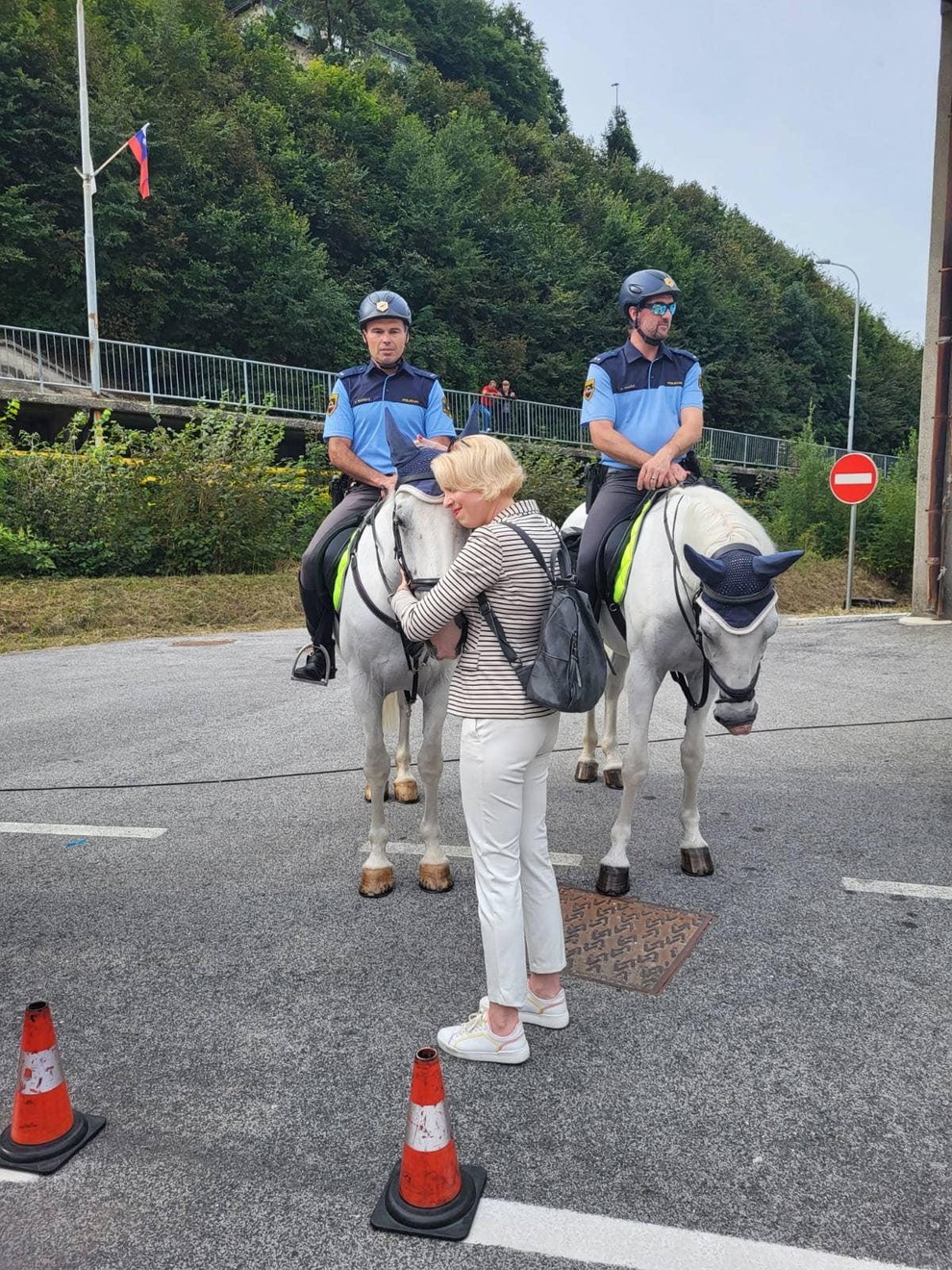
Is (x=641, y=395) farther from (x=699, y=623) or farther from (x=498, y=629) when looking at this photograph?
(x=498, y=629)

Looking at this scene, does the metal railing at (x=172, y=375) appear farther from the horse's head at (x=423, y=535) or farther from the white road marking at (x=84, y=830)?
the horse's head at (x=423, y=535)

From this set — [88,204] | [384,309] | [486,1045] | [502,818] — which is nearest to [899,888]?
[486,1045]

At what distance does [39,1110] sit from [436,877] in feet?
6.81

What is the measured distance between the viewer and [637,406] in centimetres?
500

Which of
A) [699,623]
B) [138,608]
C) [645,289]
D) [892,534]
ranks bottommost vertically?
[138,608]

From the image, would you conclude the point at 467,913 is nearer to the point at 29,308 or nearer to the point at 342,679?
the point at 342,679

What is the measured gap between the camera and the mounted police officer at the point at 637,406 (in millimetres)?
4855

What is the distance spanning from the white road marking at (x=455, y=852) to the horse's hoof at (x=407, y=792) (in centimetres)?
71

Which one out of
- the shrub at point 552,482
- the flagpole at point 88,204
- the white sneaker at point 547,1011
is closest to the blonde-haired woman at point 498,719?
the white sneaker at point 547,1011

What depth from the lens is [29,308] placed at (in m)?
30.5

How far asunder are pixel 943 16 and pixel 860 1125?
15276mm

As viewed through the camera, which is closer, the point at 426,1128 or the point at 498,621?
the point at 426,1128

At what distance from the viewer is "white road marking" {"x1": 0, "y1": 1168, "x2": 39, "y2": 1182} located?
2.48 metres

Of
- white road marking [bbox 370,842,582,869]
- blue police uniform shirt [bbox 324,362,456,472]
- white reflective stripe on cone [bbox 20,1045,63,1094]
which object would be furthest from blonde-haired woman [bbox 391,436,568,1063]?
blue police uniform shirt [bbox 324,362,456,472]
